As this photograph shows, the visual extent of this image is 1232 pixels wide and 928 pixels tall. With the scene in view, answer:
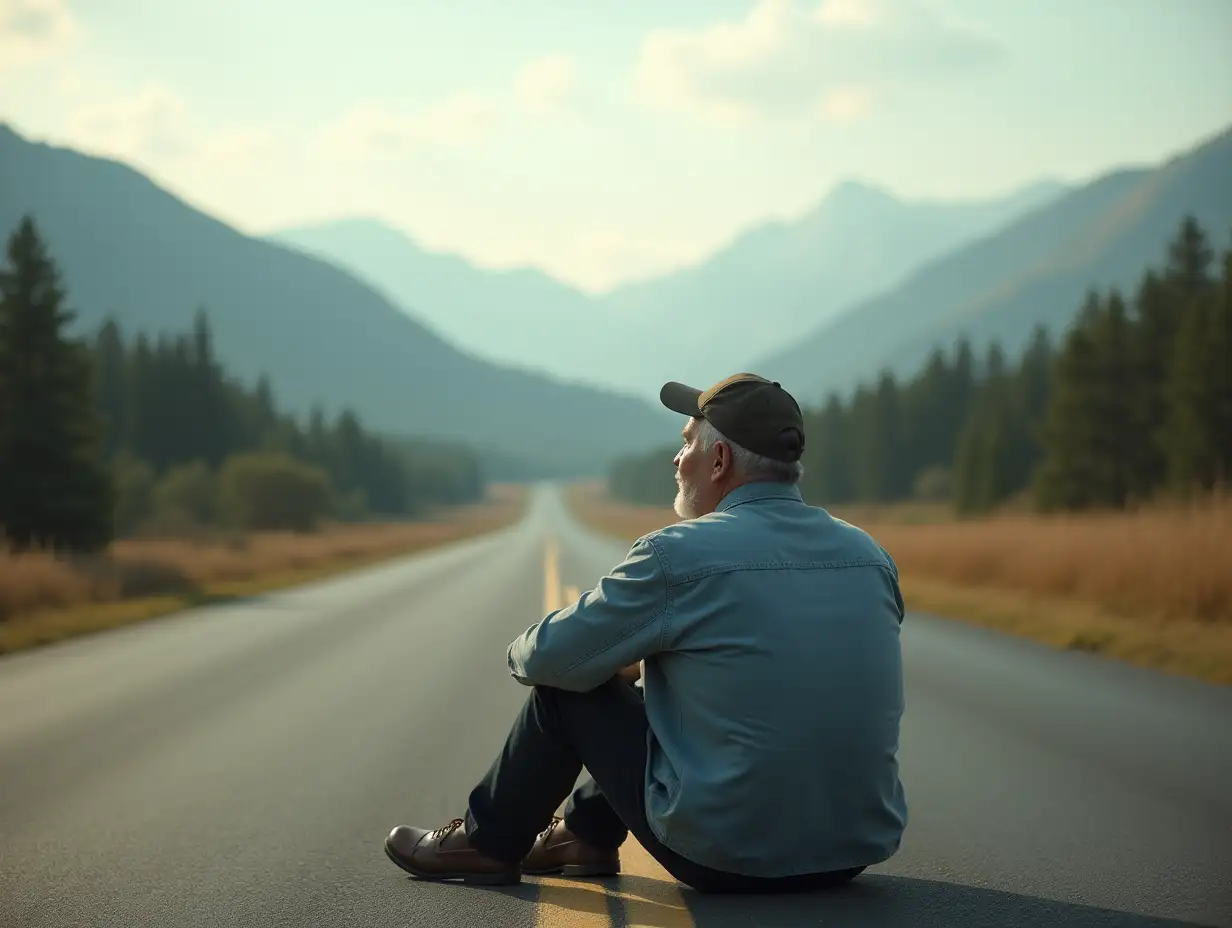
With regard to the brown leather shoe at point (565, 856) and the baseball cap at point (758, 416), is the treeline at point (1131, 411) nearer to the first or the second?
the brown leather shoe at point (565, 856)

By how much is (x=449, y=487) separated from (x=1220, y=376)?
507 feet

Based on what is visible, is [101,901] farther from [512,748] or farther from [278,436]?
[278,436]

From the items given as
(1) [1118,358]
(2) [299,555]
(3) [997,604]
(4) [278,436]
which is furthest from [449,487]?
(3) [997,604]

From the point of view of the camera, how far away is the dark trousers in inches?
153

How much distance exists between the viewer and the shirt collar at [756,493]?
3.68 m

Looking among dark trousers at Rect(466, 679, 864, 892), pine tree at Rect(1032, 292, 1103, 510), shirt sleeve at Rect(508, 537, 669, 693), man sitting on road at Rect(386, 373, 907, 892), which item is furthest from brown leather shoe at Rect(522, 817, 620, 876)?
pine tree at Rect(1032, 292, 1103, 510)

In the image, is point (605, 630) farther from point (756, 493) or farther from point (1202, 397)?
point (1202, 397)

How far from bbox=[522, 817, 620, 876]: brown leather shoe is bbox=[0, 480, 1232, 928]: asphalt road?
0.08 meters

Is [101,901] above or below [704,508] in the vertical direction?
below

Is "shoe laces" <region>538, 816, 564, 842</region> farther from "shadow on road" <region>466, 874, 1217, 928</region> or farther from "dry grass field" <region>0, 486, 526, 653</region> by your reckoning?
"dry grass field" <region>0, 486, 526, 653</region>

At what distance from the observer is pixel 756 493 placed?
145 inches

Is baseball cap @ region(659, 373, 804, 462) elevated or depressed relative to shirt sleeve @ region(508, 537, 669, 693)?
elevated

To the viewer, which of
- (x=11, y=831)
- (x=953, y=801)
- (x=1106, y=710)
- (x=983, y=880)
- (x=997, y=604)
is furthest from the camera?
(x=997, y=604)

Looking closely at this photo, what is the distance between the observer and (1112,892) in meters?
4.29
